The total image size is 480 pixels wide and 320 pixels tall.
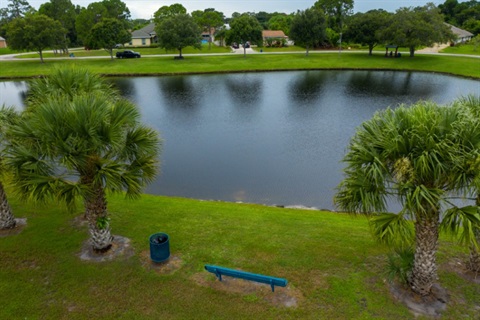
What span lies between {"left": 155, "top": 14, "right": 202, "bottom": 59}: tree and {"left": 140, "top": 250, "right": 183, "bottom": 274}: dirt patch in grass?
5022 cm

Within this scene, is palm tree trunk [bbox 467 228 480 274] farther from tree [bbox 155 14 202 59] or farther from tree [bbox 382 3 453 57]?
tree [bbox 155 14 202 59]

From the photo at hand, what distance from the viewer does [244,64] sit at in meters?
51.9

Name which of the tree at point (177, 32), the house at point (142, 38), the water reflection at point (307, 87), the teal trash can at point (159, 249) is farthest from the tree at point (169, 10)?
the teal trash can at point (159, 249)

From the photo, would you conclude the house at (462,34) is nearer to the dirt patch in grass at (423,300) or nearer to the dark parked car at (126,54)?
the dark parked car at (126,54)

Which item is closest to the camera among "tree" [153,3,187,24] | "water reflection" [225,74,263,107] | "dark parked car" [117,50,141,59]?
"water reflection" [225,74,263,107]

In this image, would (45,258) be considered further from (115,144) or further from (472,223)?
(472,223)

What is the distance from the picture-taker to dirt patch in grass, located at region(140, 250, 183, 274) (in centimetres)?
844

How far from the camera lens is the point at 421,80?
41.4 metres

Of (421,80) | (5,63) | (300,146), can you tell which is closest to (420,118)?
(300,146)

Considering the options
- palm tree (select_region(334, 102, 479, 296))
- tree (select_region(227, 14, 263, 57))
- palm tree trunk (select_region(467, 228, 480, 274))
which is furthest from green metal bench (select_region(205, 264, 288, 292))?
tree (select_region(227, 14, 263, 57))

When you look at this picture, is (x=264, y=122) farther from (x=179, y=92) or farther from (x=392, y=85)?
(x=392, y=85)

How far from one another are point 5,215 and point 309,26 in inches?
2193

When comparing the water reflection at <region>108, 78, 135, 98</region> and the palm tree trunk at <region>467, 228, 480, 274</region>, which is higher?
the water reflection at <region>108, 78, 135, 98</region>

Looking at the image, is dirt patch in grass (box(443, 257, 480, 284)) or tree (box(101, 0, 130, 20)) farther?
tree (box(101, 0, 130, 20))
